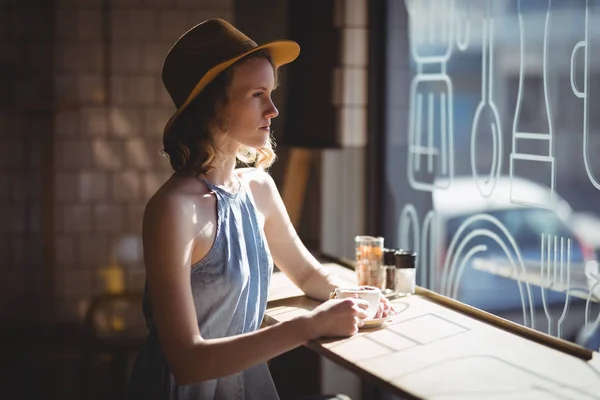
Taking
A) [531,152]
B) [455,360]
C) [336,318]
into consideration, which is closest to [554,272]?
[531,152]

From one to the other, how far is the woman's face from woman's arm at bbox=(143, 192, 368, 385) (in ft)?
0.92

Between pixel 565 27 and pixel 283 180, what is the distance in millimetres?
1556

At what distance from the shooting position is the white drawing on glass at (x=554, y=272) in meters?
2.24

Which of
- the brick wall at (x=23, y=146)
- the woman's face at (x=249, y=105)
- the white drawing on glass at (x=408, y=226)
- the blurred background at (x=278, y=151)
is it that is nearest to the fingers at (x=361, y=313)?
the woman's face at (x=249, y=105)

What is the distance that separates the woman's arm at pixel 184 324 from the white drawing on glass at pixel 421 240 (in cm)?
122

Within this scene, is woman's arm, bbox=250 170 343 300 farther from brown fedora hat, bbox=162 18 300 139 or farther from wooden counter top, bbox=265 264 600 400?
brown fedora hat, bbox=162 18 300 139

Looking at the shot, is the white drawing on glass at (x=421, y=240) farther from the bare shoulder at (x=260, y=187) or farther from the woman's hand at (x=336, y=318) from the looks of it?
the woman's hand at (x=336, y=318)

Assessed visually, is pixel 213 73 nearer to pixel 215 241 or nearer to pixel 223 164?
pixel 223 164

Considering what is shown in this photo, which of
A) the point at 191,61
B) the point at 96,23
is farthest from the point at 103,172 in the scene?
the point at 191,61

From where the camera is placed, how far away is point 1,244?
11.5 ft

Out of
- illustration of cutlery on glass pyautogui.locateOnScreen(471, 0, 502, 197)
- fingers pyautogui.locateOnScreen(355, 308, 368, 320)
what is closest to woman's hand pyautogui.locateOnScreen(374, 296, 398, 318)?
fingers pyautogui.locateOnScreen(355, 308, 368, 320)

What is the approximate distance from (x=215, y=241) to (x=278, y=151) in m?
1.61

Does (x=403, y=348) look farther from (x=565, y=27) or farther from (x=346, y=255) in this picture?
(x=346, y=255)

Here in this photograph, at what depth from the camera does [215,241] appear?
1956 millimetres
